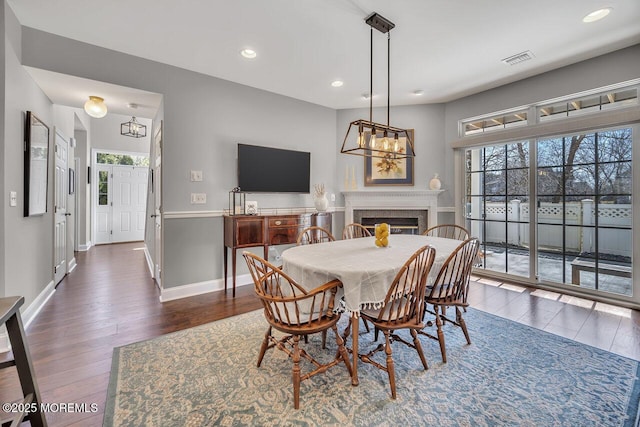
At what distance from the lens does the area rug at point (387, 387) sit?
1.55 metres

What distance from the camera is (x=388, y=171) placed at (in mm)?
4805

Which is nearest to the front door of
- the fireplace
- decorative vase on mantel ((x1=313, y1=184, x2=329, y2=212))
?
decorative vase on mantel ((x1=313, y1=184, x2=329, y2=212))

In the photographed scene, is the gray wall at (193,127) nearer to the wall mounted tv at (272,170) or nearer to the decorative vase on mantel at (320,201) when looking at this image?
the wall mounted tv at (272,170)

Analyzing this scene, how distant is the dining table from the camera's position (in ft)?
5.73

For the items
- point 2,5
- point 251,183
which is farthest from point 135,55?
point 251,183

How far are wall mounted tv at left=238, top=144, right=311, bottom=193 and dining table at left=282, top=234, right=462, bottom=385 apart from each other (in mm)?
1856

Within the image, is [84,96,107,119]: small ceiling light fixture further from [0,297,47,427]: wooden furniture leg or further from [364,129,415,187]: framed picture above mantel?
[364,129,415,187]: framed picture above mantel

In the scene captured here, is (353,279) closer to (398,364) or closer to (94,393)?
(398,364)

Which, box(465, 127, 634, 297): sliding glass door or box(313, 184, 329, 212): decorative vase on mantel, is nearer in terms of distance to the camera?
box(465, 127, 634, 297): sliding glass door

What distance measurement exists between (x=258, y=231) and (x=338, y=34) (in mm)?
2253

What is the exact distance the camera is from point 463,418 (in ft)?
5.07

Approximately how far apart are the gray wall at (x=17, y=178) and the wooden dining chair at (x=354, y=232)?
9.69 feet

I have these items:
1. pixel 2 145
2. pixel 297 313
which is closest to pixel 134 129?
pixel 2 145

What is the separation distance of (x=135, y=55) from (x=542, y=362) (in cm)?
458
